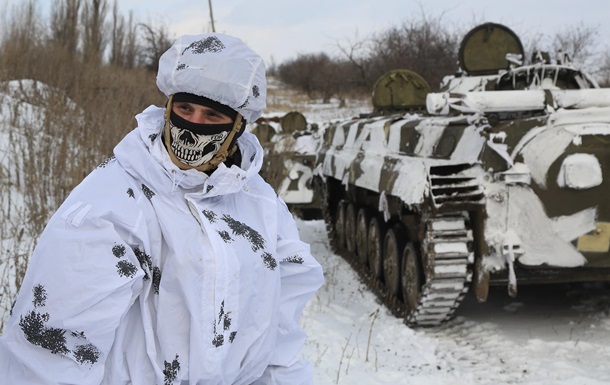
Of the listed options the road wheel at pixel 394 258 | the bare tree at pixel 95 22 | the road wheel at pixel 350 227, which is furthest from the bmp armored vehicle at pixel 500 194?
the bare tree at pixel 95 22

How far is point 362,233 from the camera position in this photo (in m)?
8.04

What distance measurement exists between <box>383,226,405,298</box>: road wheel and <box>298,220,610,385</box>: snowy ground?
0.74ft

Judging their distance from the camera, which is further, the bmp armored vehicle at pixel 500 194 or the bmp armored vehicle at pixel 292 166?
the bmp armored vehicle at pixel 292 166

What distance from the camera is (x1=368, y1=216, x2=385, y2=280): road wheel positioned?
279 inches

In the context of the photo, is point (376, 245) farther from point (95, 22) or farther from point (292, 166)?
point (95, 22)

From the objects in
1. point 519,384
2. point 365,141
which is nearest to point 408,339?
point 519,384

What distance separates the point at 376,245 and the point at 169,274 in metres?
5.76

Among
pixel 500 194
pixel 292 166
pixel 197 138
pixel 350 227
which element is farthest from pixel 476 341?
pixel 292 166

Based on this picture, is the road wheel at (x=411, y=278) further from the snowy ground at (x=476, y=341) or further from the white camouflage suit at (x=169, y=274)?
the white camouflage suit at (x=169, y=274)

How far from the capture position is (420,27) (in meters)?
26.0

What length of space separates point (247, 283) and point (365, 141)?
601cm

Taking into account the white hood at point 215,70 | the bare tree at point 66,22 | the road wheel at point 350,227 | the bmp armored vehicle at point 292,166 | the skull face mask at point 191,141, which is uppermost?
the bare tree at point 66,22

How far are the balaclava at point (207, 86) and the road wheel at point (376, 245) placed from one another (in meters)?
5.33

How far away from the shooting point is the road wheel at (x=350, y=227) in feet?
28.2
